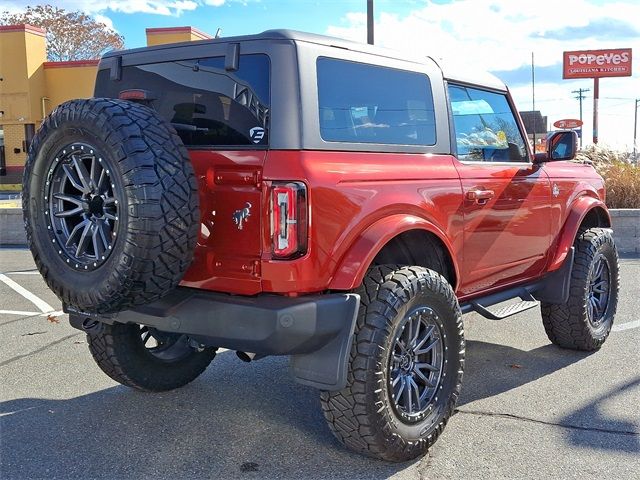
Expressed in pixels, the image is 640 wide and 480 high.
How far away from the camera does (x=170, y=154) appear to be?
9.19 ft

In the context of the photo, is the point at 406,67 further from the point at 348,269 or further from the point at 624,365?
the point at 624,365

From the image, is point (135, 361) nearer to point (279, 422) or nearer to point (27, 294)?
point (279, 422)

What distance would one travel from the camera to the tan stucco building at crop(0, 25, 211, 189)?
27734mm

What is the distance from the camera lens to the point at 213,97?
126 inches

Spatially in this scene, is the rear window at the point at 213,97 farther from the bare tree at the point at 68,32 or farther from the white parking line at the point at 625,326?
the bare tree at the point at 68,32

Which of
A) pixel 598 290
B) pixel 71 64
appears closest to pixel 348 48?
pixel 598 290

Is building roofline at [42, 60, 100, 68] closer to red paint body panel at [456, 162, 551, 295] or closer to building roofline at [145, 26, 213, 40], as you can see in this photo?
building roofline at [145, 26, 213, 40]

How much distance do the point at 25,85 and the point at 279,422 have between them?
28.2m

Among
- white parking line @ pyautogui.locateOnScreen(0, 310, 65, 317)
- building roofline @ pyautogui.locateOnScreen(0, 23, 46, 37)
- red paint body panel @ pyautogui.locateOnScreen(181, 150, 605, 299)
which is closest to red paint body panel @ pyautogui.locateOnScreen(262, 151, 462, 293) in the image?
red paint body panel @ pyautogui.locateOnScreen(181, 150, 605, 299)

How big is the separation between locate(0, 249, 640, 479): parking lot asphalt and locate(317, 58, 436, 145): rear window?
1615 millimetres

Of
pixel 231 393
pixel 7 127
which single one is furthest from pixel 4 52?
pixel 231 393

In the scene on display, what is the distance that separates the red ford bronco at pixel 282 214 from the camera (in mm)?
2803

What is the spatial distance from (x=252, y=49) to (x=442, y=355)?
5.97 ft

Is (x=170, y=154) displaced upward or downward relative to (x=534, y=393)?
upward
